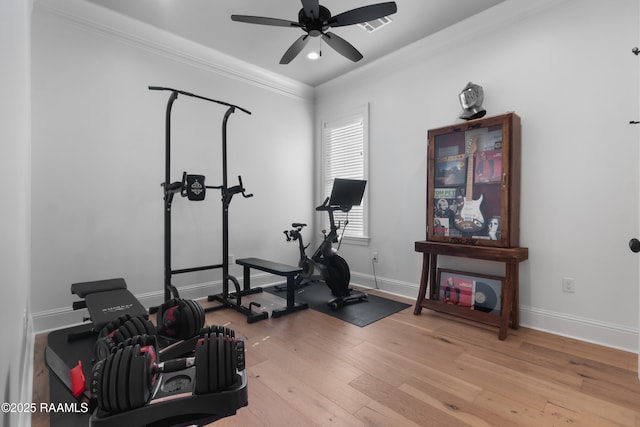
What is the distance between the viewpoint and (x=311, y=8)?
7.70 feet

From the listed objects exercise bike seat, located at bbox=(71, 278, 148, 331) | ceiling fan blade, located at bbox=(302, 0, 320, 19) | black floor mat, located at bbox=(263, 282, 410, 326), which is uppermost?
ceiling fan blade, located at bbox=(302, 0, 320, 19)

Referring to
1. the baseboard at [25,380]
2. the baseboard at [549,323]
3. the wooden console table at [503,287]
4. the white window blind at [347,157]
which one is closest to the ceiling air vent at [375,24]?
the white window blind at [347,157]

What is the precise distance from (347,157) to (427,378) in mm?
3289

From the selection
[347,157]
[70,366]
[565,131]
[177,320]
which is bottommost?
[70,366]

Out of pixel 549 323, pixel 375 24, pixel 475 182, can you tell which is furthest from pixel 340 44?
pixel 549 323

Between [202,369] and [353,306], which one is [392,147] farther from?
[202,369]

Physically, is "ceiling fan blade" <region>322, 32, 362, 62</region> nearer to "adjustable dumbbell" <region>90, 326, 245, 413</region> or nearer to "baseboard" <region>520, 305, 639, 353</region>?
"adjustable dumbbell" <region>90, 326, 245, 413</region>

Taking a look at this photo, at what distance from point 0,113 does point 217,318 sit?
2.73 m

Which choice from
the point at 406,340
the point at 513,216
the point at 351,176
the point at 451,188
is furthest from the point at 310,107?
the point at 406,340

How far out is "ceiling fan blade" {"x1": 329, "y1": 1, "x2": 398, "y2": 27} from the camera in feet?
7.45

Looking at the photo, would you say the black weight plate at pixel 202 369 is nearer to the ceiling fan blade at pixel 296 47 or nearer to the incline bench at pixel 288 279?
the incline bench at pixel 288 279

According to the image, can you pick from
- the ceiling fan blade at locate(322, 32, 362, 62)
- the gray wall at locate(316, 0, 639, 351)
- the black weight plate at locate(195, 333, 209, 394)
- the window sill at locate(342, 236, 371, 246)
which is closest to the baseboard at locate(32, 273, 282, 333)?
the window sill at locate(342, 236, 371, 246)

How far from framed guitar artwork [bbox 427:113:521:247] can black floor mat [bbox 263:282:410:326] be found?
968 millimetres

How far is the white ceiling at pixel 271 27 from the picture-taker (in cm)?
302
